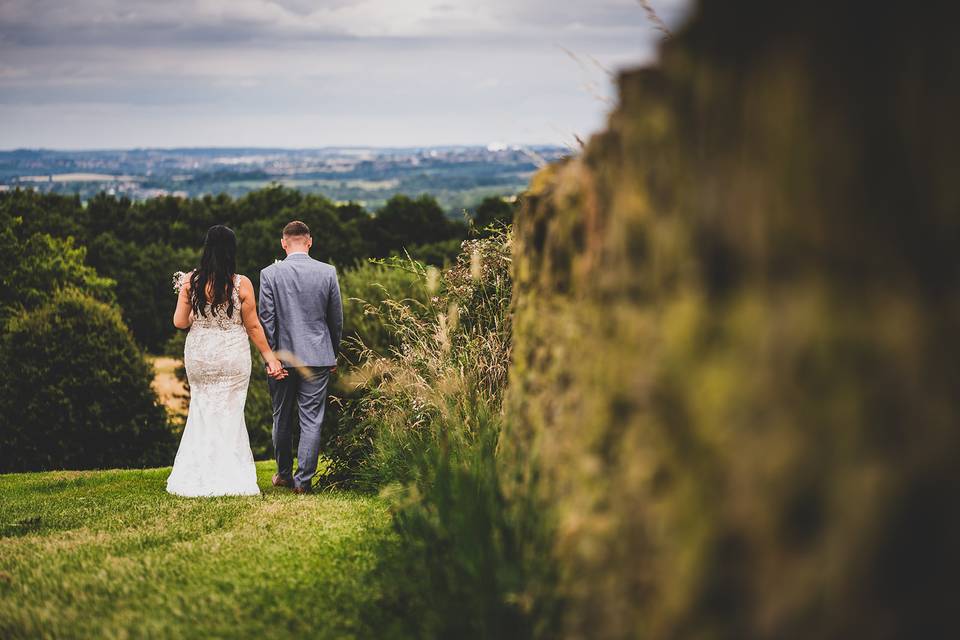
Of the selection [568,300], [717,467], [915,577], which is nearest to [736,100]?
[717,467]

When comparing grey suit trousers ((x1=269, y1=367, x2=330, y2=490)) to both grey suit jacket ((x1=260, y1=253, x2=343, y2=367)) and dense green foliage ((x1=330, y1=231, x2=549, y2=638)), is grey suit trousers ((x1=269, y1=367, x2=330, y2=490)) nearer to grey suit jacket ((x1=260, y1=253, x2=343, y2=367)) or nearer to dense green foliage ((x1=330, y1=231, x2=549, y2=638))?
grey suit jacket ((x1=260, y1=253, x2=343, y2=367))

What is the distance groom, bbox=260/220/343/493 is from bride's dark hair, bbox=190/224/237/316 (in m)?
0.35

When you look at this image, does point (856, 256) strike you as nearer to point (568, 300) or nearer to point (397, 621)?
point (568, 300)

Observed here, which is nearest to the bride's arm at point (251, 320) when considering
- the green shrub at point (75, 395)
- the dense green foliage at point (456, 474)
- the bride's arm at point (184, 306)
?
the bride's arm at point (184, 306)

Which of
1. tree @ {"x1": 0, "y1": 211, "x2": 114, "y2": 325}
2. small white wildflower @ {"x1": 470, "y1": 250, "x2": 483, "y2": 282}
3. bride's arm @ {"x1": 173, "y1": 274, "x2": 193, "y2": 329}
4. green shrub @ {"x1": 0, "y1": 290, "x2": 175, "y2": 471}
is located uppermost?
small white wildflower @ {"x1": 470, "y1": 250, "x2": 483, "y2": 282}

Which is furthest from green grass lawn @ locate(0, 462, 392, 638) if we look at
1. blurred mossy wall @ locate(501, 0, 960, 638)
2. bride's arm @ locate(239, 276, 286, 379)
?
blurred mossy wall @ locate(501, 0, 960, 638)

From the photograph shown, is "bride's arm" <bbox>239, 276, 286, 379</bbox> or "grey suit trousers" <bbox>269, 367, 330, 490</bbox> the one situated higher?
"bride's arm" <bbox>239, 276, 286, 379</bbox>

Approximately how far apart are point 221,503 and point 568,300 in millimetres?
5085

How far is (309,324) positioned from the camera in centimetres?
896

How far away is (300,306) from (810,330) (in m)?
7.47

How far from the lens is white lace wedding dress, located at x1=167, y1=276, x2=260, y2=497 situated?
9.10m

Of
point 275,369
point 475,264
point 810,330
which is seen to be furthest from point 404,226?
point 810,330

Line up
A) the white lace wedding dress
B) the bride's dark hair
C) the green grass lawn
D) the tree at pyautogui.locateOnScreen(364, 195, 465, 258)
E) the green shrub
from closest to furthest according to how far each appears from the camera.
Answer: the green grass lawn < the bride's dark hair < the white lace wedding dress < the green shrub < the tree at pyautogui.locateOnScreen(364, 195, 465, 258)

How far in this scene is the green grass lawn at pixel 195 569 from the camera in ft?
13.6
